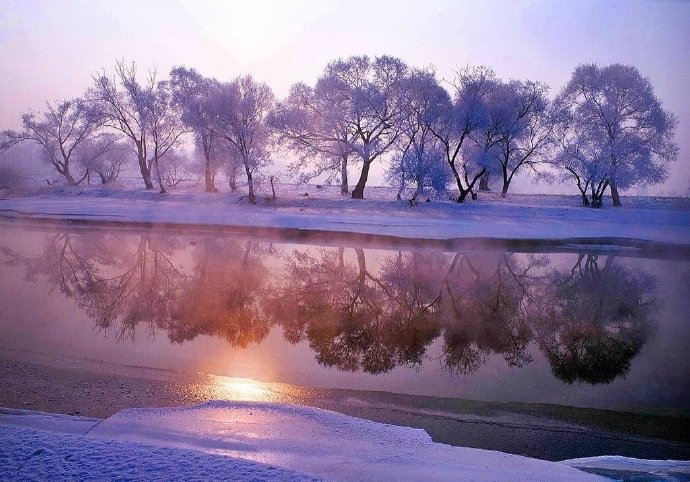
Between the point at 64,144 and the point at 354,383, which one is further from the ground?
the point at 64,144

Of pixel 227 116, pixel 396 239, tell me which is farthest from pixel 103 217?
pixel 396 239

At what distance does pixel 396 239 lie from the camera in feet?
67.4

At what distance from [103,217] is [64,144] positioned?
26341mm

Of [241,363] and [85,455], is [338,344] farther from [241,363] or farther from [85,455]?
[85,455]

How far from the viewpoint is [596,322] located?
33.3 feet

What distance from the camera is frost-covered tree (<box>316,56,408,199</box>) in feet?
110

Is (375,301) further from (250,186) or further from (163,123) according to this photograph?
(163,123)

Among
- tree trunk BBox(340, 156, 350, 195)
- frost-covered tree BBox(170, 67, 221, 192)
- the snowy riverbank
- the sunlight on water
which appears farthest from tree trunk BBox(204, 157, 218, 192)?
the snowy riverbank

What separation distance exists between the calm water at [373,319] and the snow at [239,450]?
1.53 m

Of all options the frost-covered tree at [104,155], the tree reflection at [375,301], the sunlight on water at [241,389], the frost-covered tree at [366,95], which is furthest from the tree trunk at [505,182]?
the frost-covered tree at [104,155]

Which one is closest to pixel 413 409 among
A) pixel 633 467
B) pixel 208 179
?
pixel 633 467

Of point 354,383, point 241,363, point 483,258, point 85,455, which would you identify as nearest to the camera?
point 85,455

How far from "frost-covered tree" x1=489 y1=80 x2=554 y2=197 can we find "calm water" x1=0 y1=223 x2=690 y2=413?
1994cm

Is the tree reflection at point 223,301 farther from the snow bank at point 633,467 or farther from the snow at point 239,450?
the snow bank at point 633,467
